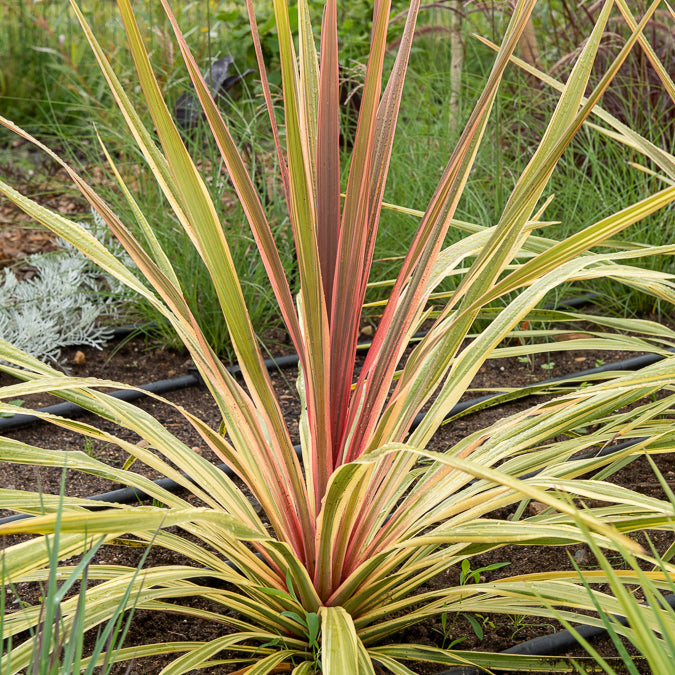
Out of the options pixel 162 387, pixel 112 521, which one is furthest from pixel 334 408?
pixel 162 387

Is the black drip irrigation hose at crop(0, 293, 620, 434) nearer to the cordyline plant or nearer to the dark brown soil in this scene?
the dark brown soil

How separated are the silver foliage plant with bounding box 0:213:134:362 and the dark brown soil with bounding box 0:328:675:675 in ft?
0.24

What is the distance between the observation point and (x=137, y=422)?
3.56 ft

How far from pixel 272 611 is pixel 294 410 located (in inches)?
38.5

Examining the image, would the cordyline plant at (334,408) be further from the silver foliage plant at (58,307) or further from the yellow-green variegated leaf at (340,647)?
the silver foliage plant at (58,307)

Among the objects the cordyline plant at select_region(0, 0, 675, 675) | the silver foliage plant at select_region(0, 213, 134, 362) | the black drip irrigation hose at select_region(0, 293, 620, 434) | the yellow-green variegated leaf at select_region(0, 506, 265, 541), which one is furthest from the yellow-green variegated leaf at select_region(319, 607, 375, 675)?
the silver foliage plant at select_region(0, 213, 134, 362)

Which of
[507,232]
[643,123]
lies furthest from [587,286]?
[507,232]

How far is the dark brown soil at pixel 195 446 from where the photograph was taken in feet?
3.89

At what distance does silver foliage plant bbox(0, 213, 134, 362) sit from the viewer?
2.14 m

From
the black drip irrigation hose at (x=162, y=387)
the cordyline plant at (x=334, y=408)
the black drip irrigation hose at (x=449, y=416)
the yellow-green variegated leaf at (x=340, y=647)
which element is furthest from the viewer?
the black drip irrigation hose at (x=162, y=387)

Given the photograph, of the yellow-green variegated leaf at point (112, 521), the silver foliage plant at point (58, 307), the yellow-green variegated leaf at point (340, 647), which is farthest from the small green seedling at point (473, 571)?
the silver foliage plant at point (58, 307)

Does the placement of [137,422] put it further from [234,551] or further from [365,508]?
[365,508]

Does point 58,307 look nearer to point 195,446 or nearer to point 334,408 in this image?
point 195,446

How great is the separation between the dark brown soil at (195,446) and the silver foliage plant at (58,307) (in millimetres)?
72
